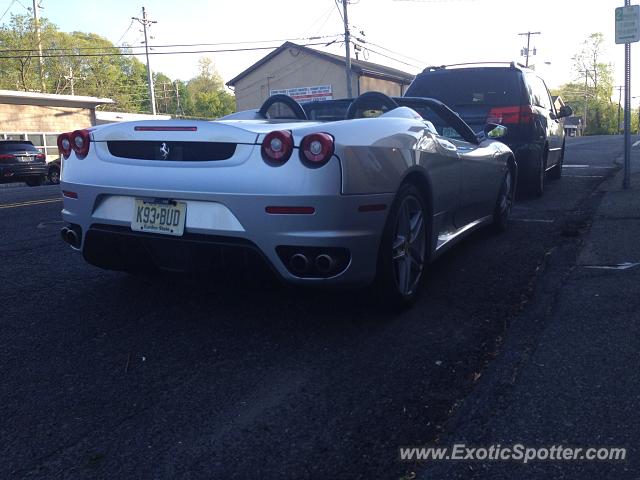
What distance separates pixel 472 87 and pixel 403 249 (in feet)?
17.6

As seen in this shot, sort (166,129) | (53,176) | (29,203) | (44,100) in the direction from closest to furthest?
(166,129), (29,203), (53,176), (44,100)

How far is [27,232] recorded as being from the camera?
243 inches

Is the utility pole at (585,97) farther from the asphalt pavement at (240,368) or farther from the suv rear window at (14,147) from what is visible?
the asphalt pavement at (240,368)

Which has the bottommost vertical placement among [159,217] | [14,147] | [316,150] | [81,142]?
[159,217]

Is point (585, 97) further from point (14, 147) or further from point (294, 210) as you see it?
point (294, 210)

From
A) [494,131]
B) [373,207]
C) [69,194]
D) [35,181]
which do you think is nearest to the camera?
[373,207]

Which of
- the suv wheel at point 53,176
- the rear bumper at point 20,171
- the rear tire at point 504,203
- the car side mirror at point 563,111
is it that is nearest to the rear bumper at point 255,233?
the rear tire at point 504,203

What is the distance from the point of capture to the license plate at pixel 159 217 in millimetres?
3117

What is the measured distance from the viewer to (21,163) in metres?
20.7

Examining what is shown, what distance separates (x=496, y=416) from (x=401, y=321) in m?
1.19

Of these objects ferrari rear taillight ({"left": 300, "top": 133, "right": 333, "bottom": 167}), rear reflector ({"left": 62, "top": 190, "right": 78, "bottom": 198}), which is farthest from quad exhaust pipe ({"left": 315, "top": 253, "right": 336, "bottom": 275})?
rear reflector ({"left": 62, "top": 190, "right": 78, "bottom": 198})

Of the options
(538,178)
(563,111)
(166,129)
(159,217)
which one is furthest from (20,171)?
(159,217)

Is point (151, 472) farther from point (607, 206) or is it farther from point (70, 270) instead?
point (607, 206)

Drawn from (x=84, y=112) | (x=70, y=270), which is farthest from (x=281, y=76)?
(x=70, y=270)
